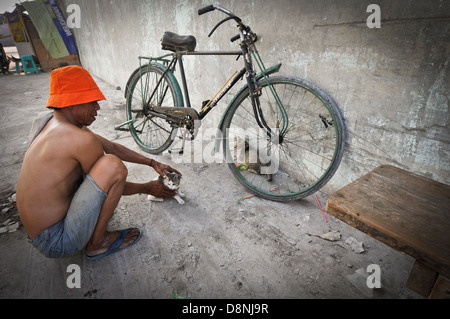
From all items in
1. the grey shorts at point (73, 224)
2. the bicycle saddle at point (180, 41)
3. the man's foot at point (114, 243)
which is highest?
the bicycle saddle at point (180, 41)

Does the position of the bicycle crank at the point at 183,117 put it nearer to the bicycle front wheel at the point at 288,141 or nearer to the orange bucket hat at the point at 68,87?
the bicycle front wheel at the point at 288,141

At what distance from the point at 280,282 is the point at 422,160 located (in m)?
1.39

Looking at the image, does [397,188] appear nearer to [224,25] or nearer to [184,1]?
[224,25]

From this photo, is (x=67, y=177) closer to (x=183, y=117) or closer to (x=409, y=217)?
(x=183, y=117)

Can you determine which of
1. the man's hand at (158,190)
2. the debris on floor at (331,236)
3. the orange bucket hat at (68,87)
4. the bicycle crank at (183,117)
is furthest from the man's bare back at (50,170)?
the debris on floor at (331,236)

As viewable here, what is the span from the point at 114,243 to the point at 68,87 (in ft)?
3.95

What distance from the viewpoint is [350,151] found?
6.95 ft

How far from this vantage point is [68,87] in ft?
4.93

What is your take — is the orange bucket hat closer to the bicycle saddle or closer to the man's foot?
the man's foot

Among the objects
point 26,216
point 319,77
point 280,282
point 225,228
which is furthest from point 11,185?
point 319,77

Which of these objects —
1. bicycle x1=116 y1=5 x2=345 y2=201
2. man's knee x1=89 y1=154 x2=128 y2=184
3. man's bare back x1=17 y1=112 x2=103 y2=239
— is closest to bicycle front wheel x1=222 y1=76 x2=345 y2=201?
bicycle x1=116 y1=5 x2=345 y2=201

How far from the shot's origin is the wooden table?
0.90 m

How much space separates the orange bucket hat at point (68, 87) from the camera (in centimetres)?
148

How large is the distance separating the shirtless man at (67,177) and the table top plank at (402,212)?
1.49m
